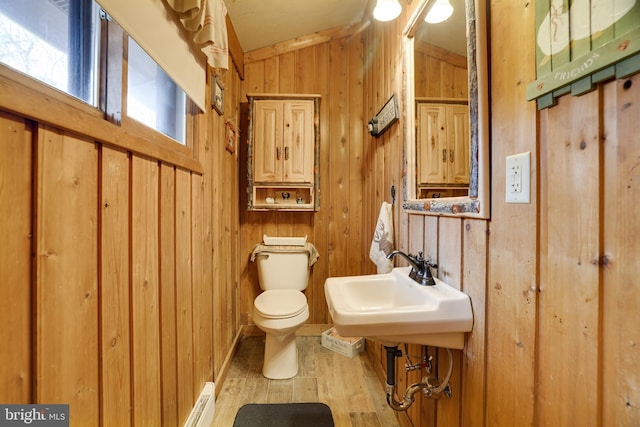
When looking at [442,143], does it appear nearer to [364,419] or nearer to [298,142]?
[298,142]

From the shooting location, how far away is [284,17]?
1954 millimetres

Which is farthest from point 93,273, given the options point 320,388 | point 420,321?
point 320,388

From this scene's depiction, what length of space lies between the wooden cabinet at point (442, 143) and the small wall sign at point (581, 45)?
11.7 inches

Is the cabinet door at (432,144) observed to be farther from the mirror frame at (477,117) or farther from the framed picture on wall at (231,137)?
the framed picture on wall at (231,137)

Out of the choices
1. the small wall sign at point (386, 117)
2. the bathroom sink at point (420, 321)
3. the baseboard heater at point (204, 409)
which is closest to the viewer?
the bathroom sink at point (420, 321)

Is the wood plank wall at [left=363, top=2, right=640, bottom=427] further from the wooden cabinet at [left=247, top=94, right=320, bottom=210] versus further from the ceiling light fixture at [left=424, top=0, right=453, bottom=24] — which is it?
the wooden cabinet at [left=247, top=94, right=320, bottom=210]

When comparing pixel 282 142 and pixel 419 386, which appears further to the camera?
pixel 282 142

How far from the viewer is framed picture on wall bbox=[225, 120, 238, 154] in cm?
188

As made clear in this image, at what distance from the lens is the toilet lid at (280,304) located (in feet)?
5.35

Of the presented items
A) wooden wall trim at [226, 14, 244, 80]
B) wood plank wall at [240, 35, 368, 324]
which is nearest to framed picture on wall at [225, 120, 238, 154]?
wood plank wall at [240, 35, 368, 324]

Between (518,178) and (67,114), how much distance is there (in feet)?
3.72

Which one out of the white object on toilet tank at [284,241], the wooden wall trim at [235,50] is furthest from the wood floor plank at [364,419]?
the wooden wall trim at [235,50]

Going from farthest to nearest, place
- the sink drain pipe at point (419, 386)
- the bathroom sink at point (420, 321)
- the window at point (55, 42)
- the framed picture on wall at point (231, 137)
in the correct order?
the framed picture on wall at point (231, 137), the sink drain pipe at point (419, 386), the bathroom sink at point (420, 321), the window at point (55, 42)

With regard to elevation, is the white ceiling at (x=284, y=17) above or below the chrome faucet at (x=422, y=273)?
above
